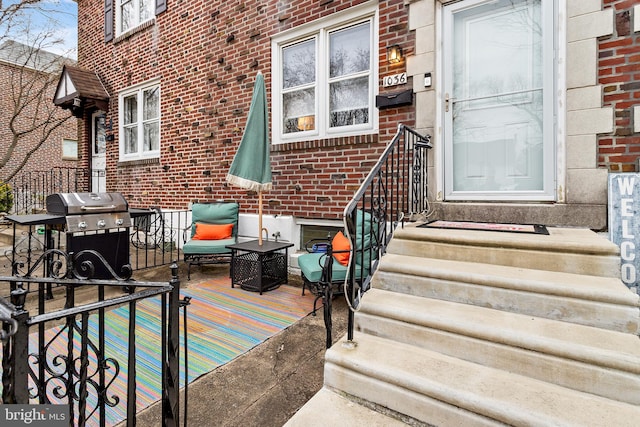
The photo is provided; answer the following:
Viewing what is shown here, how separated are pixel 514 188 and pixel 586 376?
7.05ft

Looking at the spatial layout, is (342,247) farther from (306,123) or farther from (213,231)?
(213,231)

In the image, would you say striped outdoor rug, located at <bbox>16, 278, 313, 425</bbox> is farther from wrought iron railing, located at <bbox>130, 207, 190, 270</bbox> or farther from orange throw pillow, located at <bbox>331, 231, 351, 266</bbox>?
wrought iron railing, located at <bbox>130, 207, 190, 270</bbox>

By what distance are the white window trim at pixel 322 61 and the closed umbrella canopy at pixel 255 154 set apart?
2.14ft

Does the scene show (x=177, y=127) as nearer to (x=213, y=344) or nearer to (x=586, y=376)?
(x=213, y=344)

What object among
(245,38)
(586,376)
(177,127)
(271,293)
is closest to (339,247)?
(271,293)

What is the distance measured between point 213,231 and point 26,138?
12945mm

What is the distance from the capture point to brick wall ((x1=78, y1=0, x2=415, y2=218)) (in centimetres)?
423

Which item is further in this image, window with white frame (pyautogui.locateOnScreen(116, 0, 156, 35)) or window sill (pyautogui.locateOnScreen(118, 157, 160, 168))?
window with white frame (pyautogui.locateOnScreen(116, 0, 156, 35))

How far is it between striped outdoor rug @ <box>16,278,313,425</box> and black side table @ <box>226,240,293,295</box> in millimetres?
114

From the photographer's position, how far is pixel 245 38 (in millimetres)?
5199

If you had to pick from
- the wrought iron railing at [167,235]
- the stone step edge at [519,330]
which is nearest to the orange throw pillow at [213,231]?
the wrought iron railing at [167,235]

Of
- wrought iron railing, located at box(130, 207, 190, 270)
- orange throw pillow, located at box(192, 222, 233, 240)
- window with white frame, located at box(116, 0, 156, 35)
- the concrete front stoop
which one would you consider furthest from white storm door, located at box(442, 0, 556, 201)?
window with white frame, located at box(116, 0, 156, 35)

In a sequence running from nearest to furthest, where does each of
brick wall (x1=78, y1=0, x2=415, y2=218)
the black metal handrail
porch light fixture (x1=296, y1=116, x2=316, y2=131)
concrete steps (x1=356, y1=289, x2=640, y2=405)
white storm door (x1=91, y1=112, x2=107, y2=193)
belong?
concrete steps (x1=356, y1=289, x2=640, y2=405), the black metal handrail, brick wall (x1=78, y1=0, x2=415, y2=218), porch light fixture (x1=296, y1=116, x2=316, y2=131), white storm door (x1=91, y1=112, x2=107, y2=193)

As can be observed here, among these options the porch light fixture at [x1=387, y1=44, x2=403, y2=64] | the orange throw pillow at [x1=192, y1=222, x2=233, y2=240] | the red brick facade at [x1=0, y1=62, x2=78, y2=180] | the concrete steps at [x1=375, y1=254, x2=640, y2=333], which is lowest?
the concrete steps at [x1=375, y1=254, x2=640, y2=333]
